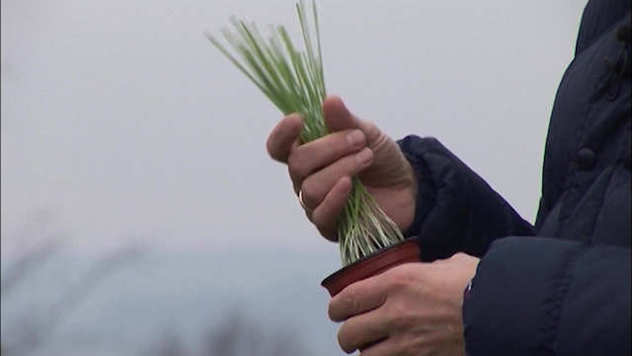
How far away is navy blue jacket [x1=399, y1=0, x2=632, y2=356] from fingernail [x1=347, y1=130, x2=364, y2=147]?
183mm

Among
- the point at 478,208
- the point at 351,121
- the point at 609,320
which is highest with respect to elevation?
the point at 351,121

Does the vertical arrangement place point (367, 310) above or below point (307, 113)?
below

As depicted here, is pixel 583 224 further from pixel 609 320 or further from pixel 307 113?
pixel 307 113

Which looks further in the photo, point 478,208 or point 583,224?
point 478,208

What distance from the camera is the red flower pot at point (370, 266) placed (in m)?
1.16

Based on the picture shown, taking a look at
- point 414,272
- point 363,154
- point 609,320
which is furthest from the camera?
point 363,154

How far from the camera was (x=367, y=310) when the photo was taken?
3.66 feet

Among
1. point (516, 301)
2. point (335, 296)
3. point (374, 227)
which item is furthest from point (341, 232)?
point (516, 301)

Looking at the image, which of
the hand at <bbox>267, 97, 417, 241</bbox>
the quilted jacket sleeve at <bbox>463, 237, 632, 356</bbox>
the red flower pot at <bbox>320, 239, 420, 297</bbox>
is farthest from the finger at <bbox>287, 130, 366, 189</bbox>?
the quilted jacket sleeve at <bbox>463, 237, 632, 356</bbox>

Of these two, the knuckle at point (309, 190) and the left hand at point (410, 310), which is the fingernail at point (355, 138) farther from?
the left hand at point (410, 310)

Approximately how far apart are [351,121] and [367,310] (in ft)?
0.69

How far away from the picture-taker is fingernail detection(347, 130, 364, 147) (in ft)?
4.01

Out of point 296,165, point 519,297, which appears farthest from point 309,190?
point 519,297

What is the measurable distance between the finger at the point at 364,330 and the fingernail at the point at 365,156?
0.18 meters
